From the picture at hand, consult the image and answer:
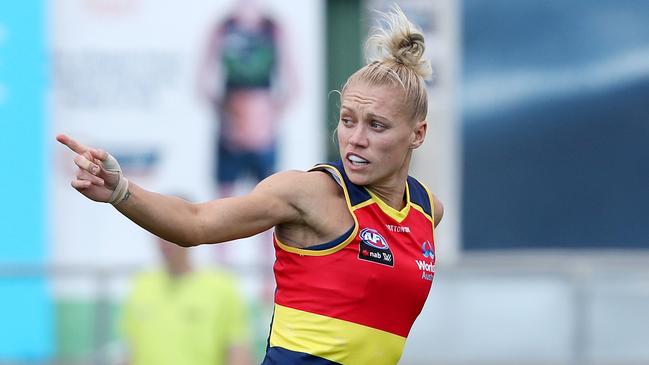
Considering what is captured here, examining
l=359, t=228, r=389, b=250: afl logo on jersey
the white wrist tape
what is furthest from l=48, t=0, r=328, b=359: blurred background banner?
the white wrist tape

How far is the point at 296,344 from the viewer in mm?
4223

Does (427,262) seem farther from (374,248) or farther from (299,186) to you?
(299,186)

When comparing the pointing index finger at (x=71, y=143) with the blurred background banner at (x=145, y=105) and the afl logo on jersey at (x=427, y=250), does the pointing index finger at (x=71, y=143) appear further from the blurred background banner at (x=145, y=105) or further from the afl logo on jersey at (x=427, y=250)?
the blurred background banner at (x=145, y=105)

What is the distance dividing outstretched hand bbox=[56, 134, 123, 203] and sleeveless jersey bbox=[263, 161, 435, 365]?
68 cm

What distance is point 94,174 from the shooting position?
3727mm

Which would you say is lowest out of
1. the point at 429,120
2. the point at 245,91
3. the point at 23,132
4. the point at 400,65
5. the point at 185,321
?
the point at 185,321

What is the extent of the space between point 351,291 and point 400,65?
2.53ft

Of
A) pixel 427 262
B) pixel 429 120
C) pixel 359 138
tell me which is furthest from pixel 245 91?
pixel 359 138

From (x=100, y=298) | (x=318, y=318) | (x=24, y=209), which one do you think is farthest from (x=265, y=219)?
(x=24, y=209)

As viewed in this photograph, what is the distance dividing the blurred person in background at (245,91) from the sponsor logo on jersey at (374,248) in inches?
285

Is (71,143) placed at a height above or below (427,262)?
above

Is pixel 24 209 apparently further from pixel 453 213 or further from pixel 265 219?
pixel 265 219

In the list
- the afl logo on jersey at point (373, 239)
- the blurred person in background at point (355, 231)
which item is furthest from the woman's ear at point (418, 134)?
the afl logo on jersey at point (373, 239)

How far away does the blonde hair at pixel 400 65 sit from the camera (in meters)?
4.27
